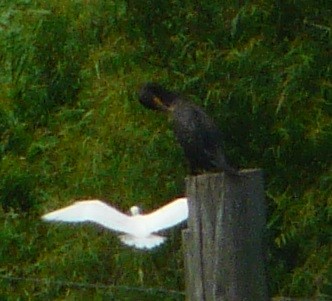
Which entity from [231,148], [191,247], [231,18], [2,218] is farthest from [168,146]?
[191,247]

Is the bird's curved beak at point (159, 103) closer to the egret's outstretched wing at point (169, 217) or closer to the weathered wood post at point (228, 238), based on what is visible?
the egret's outstretched wing at point (169, 217)

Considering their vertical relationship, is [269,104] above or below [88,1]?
below

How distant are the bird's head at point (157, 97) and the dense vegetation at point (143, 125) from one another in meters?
1.10

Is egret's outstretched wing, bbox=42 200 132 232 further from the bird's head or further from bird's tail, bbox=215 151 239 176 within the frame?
the bird's head

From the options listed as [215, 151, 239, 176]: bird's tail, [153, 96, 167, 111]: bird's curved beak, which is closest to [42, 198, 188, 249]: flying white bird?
[215, 151, 239, 176]: bird's tail

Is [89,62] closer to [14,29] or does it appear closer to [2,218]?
[14,29]

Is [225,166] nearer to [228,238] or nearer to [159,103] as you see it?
[228,238]

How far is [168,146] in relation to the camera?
18.1 ft

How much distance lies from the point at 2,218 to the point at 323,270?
66.5 inches

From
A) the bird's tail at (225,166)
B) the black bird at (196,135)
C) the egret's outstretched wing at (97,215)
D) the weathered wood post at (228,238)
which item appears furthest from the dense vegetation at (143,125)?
the weathered wood post at (228,238)

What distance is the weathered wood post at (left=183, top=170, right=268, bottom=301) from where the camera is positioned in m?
2.47

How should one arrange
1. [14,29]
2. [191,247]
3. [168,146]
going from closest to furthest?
1. [191,247]
2. [168,146]
3. [14,29]

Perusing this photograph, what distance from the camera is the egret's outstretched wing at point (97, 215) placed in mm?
2938

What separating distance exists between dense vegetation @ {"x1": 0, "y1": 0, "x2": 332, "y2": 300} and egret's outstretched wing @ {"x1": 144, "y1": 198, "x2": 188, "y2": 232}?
2.17 meters
